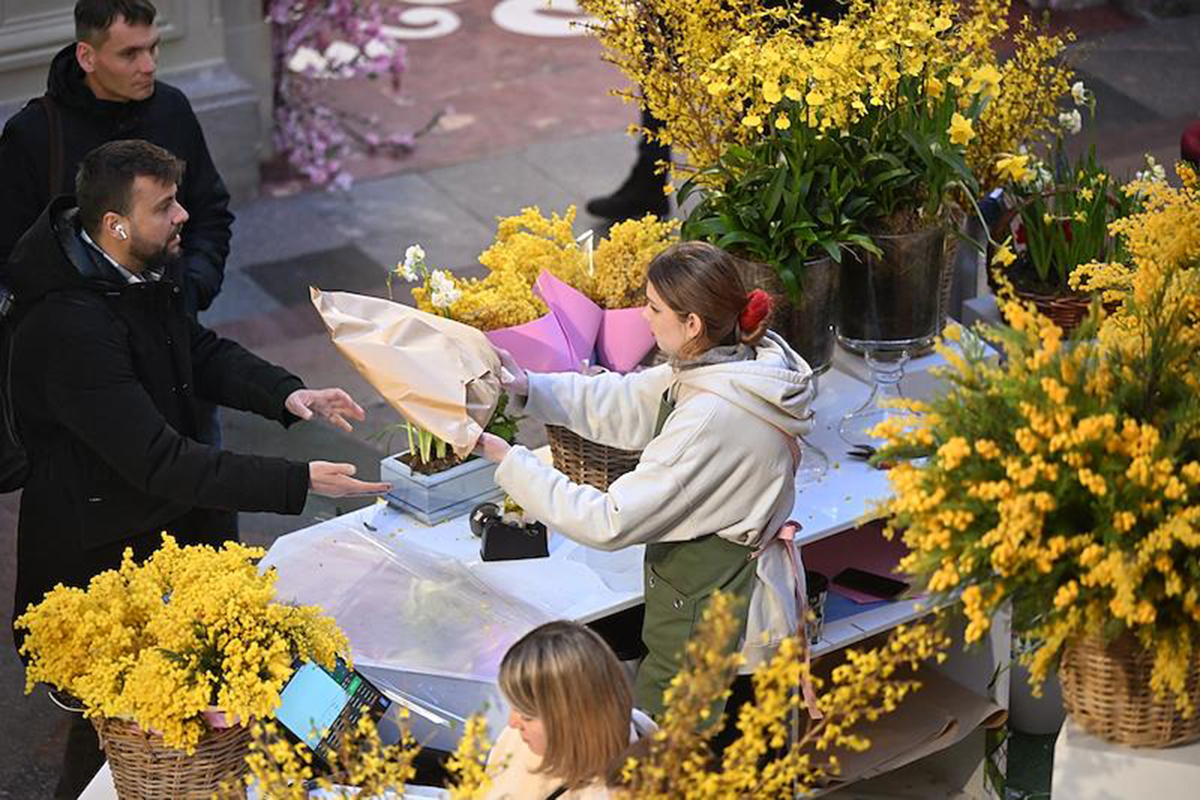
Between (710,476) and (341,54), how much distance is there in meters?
6.36

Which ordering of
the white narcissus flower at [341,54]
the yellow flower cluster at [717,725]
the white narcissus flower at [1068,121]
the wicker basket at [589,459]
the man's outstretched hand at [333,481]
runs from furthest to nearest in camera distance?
the white narcissus flower at [341,54] → the white narcissus flower at [1068,121] → the wicker basket at [589,459] → the man's outstretched hand at [333,481] → the yellow flower cluster at [717,725]

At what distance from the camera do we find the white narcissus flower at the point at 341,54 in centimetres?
958

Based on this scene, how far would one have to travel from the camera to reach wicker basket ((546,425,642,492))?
4648mm

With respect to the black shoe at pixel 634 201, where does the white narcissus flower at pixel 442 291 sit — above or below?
above

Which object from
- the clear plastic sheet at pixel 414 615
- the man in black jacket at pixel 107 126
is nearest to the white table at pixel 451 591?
the clear plastic sheet at pixel 414 615

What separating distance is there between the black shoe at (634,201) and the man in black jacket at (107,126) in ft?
10.4

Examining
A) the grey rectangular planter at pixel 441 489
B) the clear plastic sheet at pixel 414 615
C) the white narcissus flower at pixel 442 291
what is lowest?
the clear plastic sheet at pixel 414 615

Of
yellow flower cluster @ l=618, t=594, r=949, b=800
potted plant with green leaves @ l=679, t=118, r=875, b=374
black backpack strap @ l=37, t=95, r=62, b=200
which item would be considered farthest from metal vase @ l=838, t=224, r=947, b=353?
yellow flower cluster @ l=618, t=594, r=949, b=800

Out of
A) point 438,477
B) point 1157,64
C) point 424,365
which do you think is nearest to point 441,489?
point 438,477

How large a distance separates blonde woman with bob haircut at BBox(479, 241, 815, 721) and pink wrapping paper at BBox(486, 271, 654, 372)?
0.39 metres

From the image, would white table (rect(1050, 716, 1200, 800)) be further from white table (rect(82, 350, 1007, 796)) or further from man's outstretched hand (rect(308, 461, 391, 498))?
man's outstretched hand (rect(308, 461, 391, 498))

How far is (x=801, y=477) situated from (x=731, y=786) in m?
2.20

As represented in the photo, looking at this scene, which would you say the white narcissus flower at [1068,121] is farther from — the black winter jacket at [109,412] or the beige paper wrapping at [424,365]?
the black winter jacket at [109,412]

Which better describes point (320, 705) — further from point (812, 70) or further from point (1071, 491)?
point (812, 70)
